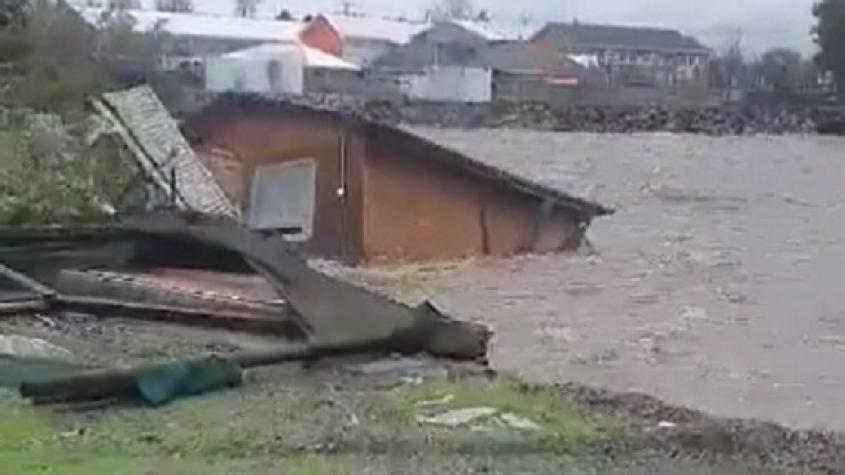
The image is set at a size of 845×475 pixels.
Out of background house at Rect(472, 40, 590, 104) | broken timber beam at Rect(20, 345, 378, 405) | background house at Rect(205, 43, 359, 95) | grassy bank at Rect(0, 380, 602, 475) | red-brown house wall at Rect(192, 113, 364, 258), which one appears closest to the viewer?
grassy bank at Rect(0, 380, 602, 475)

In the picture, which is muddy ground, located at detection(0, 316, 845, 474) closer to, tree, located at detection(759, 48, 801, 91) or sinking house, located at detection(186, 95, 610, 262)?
sinking house, located at detection(186, 95, 610, 262)

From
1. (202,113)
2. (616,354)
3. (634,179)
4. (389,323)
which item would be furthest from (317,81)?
(389,323)

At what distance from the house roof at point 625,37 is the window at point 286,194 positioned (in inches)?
3452

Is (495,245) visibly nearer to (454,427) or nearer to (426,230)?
(426,230)

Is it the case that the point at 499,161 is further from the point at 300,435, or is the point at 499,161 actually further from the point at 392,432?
the point at 300,435

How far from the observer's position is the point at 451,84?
89.6m

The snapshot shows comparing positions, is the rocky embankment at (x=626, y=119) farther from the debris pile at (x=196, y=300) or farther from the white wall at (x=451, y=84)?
the debris pile at (x=196, y=300)

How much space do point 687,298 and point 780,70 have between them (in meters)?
64.9

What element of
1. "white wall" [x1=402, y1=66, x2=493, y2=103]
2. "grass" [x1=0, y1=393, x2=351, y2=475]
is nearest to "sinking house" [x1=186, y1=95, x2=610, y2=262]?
"grass" [x1=0, y1=393, x2=351, y2=475]

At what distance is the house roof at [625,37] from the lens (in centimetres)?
11394

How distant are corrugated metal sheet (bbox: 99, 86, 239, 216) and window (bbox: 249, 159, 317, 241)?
2.12 meters

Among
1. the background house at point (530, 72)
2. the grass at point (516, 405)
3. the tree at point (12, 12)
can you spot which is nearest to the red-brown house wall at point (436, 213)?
the tree at point (12, 12)

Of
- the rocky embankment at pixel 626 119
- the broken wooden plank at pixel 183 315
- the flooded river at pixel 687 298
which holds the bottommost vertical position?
the rocky embankment at pixel 626 119

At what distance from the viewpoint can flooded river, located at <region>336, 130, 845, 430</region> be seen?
52.9 ft
